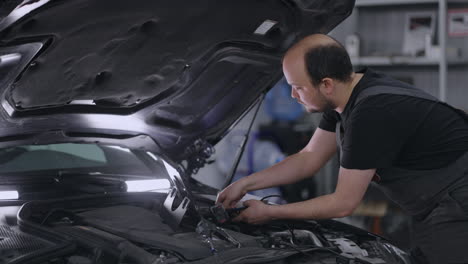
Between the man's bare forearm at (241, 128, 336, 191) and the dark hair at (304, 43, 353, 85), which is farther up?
the dark hair at (304, 43, 353, 85)

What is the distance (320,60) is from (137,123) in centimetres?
79

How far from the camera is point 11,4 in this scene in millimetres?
1408

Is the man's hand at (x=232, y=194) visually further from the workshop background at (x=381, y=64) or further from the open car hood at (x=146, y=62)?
the workshop background at (x=381, y=64)

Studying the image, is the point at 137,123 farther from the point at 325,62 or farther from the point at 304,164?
the point at 325,62

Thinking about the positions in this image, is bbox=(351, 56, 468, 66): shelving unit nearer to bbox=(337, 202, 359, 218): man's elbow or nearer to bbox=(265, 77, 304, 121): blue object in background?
bbox=(265, 77, 304, 121): blue object in background

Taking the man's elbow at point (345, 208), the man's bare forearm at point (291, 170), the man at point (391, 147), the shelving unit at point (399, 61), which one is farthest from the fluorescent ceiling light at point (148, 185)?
the shelving unit at point (399, 61)

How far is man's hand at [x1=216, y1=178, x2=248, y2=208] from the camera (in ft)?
6.71

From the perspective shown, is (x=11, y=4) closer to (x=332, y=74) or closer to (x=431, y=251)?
(x=332, y=74)

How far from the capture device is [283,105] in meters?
5.45

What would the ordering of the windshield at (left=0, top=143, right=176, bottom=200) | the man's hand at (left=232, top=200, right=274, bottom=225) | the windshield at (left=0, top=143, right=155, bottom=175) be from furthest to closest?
the windshield at (left=0, top=143, right=155, bottom=175)
the windshield at (left=0, top=143, right=176, bottom=200)
the man's hand at (left=232, top=200, right=274, bottom=225)

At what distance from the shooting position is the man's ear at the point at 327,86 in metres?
1.77

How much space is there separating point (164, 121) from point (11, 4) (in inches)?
37.8

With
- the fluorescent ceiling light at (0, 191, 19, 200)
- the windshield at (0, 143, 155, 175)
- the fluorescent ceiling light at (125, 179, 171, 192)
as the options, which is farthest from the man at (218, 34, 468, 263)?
the fluorescent ceiling light at (0, 191, 19, 200)

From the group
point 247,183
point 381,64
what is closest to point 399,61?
point 381,64
